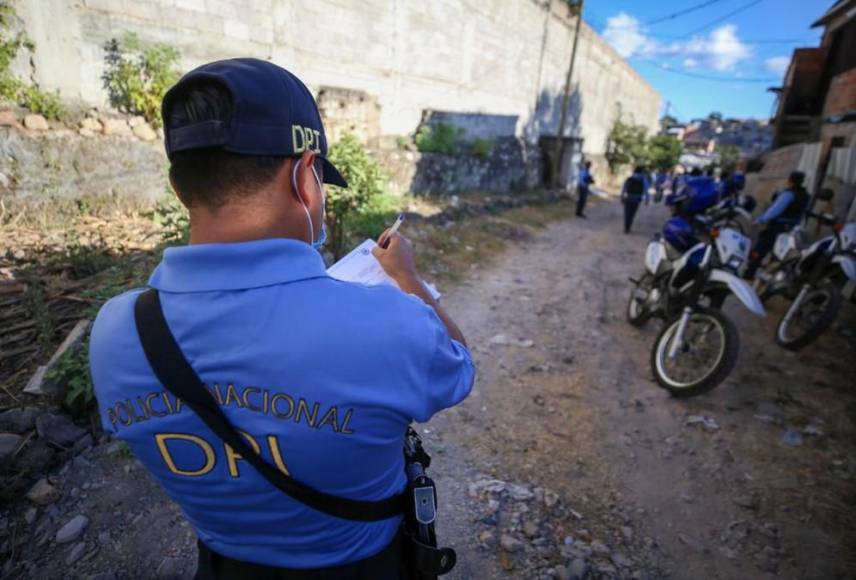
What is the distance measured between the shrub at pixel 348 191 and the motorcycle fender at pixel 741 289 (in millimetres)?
4058

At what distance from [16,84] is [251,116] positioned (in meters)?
6.66

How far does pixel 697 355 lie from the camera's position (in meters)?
4.10

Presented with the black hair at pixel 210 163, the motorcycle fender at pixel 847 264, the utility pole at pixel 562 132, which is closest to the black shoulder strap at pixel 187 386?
the black hair at pixel 210 163

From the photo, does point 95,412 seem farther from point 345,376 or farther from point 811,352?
point 811,352

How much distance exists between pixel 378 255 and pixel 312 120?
412 millimetres

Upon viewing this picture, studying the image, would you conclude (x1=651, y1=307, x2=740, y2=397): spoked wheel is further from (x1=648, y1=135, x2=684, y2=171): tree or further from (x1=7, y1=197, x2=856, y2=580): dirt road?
(x1=648, y1=135, x2=684, y2=171): tree

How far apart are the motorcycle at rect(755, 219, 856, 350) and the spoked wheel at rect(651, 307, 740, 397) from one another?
40.1 inches

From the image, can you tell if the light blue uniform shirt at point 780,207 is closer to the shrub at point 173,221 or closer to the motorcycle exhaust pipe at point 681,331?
the motorcycle exhaust pipe at point 681,331

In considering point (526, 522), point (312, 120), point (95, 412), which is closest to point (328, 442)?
point (312, 120)

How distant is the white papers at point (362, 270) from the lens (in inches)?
47.4

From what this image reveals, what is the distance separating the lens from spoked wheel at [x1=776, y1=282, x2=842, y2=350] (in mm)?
4230

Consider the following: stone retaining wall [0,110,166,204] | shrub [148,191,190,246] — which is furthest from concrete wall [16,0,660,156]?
shrub [148,191,190,246]

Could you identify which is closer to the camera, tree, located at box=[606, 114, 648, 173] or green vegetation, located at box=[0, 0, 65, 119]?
green vegetation, located at box=[0, 0, 65, 119]

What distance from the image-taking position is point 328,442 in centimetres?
81
